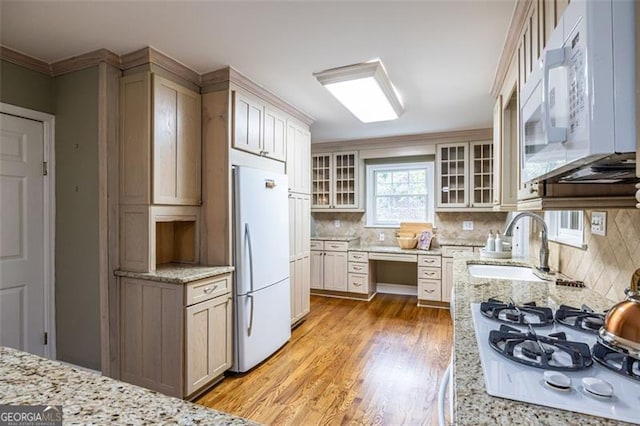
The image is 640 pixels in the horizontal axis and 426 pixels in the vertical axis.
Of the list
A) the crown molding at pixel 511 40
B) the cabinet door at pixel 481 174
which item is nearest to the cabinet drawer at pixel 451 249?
the cabinet door at pixel 481 174

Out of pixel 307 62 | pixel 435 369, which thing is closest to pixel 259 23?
pixel 307 62

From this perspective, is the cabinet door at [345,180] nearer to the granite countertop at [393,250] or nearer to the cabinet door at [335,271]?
the granite countertop at [393,250]

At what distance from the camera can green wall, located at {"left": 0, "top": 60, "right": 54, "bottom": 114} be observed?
224 centimetres

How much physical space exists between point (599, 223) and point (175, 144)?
2.62 metres

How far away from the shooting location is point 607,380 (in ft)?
2.52

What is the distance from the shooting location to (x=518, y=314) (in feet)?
3.97

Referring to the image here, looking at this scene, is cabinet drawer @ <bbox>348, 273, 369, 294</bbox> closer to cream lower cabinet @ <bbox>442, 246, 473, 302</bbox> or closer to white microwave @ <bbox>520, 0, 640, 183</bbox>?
cream lower cabinet @ <bbox>442, 246, 473, 302</bbox>

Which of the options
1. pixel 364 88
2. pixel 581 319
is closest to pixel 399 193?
pixel 364 88

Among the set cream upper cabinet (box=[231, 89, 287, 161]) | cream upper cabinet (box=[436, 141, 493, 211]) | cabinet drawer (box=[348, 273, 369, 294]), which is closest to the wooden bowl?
cream upper cabinet (box=[436, 141, 493, 211])

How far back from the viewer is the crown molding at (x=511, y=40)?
1.66m

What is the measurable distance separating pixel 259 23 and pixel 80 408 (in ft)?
6.40

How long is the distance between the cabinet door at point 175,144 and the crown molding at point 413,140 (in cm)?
274

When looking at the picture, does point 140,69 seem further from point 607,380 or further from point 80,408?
point 607,380

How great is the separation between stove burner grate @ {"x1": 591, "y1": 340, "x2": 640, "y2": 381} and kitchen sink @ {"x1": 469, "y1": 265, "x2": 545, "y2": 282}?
1.59m
